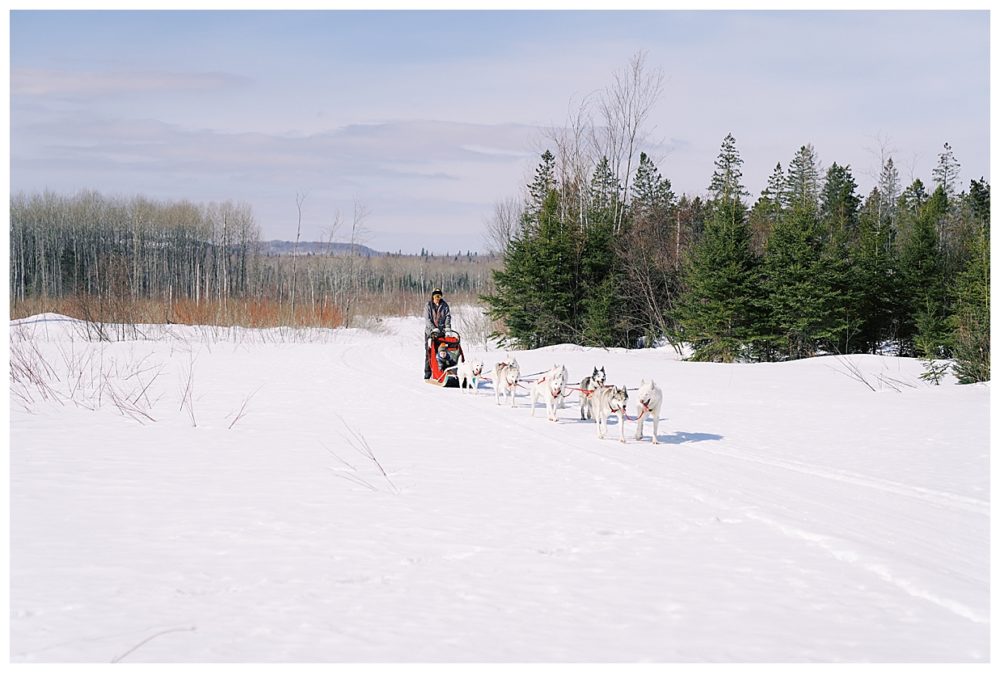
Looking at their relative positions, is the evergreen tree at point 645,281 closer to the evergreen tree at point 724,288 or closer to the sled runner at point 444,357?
the evergreen tree at point 724,288

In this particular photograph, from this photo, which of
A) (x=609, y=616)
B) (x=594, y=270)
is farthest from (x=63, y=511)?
(x=594, y=270)

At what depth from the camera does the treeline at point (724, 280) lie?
24938 mm

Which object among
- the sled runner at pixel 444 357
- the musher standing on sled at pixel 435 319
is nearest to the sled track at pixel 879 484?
the sled runner at pixel 444 357

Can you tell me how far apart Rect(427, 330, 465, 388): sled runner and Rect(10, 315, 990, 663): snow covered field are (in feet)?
11.4

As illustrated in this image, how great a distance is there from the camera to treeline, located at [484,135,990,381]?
2494 cm

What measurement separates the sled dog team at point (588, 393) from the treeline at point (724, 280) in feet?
40.2

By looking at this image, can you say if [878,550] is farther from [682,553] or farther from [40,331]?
[40,331]

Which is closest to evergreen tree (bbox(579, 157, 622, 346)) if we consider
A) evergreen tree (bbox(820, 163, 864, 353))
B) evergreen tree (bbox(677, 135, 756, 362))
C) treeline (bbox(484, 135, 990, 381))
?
treeline (bbox(484, 135, 990, 381))

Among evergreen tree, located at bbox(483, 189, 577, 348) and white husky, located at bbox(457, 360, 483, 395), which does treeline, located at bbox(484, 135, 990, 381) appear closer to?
evergreen tree, located at bbox(483, 189, 577, 348)

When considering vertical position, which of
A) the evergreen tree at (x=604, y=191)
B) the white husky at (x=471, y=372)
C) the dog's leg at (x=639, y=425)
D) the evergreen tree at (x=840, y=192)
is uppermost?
the evergreen tree at (x=840, y=192)

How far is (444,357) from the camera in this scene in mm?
15055

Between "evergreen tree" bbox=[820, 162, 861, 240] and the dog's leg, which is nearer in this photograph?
the dog's leg

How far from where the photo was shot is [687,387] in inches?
594

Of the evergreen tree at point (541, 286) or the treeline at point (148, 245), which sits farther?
the treeline at point (148, 245)
